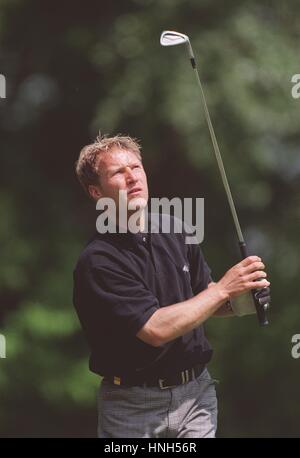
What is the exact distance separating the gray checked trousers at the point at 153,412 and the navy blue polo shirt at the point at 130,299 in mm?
49

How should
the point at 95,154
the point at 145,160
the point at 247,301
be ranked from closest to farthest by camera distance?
the point at 247,301, the point at 95,154, the point at 145,160

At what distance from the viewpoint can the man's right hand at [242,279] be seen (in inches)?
86.0

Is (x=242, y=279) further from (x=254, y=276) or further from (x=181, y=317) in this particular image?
(x=181, y=317)

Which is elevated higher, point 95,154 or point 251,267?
point 95,154

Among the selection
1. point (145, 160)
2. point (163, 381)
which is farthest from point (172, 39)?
point (145, 160)

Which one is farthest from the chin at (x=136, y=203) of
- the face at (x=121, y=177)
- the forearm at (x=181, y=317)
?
the forearm at (x=181, y=317)

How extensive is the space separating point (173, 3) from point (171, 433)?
87.5 inches

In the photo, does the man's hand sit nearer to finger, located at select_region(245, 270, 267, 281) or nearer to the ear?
finger, located at select_region(245, 270, 267, 281)

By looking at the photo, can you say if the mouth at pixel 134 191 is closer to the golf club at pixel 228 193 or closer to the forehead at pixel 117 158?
the forehead at pixel 117 158

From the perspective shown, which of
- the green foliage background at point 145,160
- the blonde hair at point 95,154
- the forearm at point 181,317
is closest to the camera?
the forearm at point 181,317

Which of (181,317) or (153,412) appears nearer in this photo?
(181,317)

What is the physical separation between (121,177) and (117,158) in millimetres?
57

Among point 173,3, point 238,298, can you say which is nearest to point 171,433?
point 238,298

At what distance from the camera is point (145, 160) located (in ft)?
14.0
